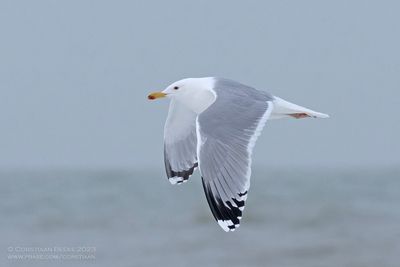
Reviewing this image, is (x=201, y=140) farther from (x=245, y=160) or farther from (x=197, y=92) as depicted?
(x=197, y=92)

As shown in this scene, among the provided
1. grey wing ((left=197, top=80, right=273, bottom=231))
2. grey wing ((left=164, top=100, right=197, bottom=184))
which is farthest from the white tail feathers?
grey wing ((left=164, top=100, right=197, bottom=184))

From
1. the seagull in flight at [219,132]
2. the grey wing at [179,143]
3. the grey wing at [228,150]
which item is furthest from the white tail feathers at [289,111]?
the grey wing at [179,143]

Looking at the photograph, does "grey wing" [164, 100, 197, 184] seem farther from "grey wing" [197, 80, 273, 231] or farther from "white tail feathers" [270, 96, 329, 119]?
"grey wing" [197, 80, 273, 231]

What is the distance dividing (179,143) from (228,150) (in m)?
1.67

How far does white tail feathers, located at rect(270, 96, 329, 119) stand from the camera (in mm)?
6035

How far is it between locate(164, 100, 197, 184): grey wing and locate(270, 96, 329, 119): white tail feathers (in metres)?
0.95

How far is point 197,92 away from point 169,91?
11.7 inches

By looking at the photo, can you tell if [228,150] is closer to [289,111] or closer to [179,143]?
[289,111]

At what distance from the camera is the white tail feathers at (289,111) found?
6.04 meters

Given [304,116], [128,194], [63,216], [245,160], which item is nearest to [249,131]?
[245,160]

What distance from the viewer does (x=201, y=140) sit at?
536cm

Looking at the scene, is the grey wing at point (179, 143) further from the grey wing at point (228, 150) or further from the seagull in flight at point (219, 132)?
the grey wing at point (228, 150)

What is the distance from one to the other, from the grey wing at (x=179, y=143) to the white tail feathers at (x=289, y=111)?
0.95 meters

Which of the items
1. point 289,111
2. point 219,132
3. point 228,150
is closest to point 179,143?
point 289,111
